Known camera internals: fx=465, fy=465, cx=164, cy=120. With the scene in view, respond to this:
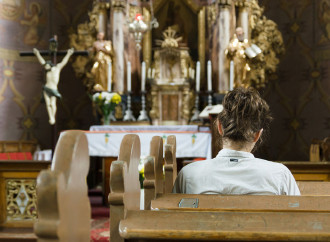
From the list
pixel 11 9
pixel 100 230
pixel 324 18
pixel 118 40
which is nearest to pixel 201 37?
pixel 118 40

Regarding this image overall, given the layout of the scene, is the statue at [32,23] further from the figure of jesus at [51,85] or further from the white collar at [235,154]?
the white collar at [235,154]

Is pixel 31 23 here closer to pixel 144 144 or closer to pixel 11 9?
pixel 11 9

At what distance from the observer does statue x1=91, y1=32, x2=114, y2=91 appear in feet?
25.5

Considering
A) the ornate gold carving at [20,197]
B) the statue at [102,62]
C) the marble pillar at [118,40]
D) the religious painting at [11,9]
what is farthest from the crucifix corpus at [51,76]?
the religious painting at [11,9]

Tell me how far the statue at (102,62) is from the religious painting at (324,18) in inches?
158

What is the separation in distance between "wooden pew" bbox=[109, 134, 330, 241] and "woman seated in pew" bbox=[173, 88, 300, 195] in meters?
0.61

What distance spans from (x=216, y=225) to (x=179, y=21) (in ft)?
25.7

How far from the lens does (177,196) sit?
171cm

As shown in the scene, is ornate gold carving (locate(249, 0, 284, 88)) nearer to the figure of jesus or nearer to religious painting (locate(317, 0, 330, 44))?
religious painting (locate(317, 0, 330, 44))

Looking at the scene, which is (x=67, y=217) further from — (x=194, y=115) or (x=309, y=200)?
(x=194, y=115)

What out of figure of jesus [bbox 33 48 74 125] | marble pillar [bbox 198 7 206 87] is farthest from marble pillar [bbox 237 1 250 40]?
figure of jesus [bbox 33 48 74 125]

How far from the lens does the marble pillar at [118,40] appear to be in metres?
7.93

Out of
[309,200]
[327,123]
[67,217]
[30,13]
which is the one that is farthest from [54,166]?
[30,13]

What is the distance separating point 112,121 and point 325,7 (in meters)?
4.52
